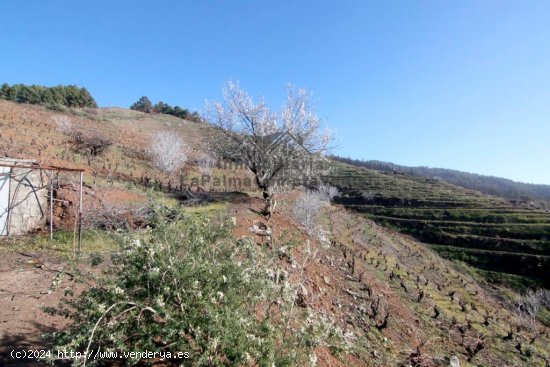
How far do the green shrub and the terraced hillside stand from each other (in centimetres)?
3981

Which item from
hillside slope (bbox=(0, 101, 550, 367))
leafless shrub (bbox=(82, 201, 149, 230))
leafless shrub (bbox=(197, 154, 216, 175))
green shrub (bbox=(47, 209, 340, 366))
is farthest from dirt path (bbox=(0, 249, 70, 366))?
leafless shrub (bbox=(197, 154, 216, 175))

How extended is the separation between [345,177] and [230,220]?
73653 mm

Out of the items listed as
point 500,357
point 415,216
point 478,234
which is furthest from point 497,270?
point 500,357

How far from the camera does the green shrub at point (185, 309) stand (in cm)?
350

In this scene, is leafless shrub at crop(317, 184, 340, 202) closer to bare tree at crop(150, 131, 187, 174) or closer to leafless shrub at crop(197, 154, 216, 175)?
leafless shrub at crop(197, 154, 216, 175)

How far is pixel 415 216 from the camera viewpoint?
53.3 m

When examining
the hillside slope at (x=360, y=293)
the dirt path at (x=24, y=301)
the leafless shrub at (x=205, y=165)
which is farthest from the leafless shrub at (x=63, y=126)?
the dirt path at (x=24, y=301)

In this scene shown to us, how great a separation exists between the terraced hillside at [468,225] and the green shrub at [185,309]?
39.8 metres

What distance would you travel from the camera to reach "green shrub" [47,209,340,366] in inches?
138

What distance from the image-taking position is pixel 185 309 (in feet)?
12.6

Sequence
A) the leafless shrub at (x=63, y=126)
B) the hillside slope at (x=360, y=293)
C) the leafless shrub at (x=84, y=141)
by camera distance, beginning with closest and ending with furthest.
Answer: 1. the hillside slope at (x=360, y=293)
2. the leafless shrub at (x=84, y=141)
3. the leafless shrub at (x=63, y=126)

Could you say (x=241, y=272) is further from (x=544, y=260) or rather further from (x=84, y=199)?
(x=544, y=260)

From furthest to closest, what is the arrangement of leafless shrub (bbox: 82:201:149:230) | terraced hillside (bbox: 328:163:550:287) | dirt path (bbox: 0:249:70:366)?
terraced hillside (bbox: 328:163:550:287)
leafless shrub (bbox: 82:201:149:230)
dirt path (bbox: 0:249:70:366)

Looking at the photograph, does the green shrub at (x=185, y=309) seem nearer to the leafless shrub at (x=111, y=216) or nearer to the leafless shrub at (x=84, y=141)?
the leafless shrub at (x=111, y=216)
